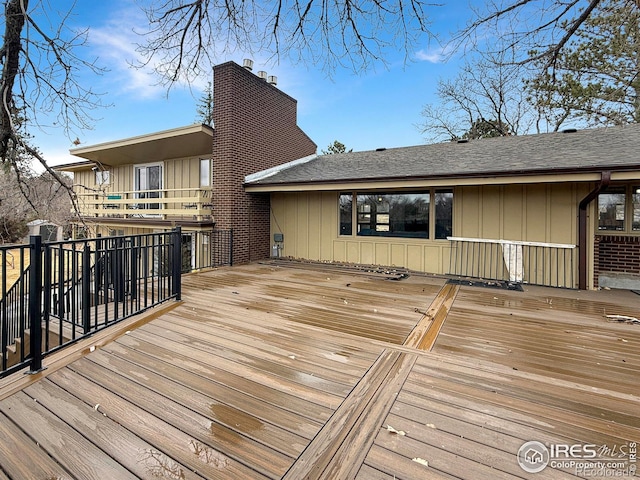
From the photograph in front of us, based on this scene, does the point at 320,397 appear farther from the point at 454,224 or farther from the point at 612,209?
the point at 612,209

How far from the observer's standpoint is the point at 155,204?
37.3 feet

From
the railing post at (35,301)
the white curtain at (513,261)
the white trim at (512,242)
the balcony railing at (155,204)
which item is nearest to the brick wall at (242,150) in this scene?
the balcony railing at (155,204)

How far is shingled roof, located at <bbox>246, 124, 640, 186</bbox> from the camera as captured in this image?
5555 mm

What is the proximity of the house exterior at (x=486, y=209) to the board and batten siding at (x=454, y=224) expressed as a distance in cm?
2

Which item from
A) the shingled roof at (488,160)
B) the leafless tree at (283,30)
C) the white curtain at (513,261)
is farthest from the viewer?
the white curtain at (513,261)

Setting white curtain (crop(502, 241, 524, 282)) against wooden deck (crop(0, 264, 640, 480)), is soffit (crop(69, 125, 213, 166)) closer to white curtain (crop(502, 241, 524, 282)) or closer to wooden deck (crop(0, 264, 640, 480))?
wooden deck (crop(0, 264, 640, 480))

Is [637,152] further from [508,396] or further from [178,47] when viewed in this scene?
[178,47]

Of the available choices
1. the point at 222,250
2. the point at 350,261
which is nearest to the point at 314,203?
the point at 350,261

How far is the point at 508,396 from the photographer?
7.25 ft

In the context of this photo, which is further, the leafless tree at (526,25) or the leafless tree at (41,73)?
the leafless tree at (526,25)

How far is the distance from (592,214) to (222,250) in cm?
805

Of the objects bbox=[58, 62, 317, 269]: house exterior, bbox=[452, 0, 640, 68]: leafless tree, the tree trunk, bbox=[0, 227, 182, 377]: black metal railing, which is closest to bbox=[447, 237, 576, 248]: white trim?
bbox=[452, 0, 640, 68]: leafless tree

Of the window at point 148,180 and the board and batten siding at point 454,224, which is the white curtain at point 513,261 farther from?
the window at point 148,180

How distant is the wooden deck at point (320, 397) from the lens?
5.40ft
